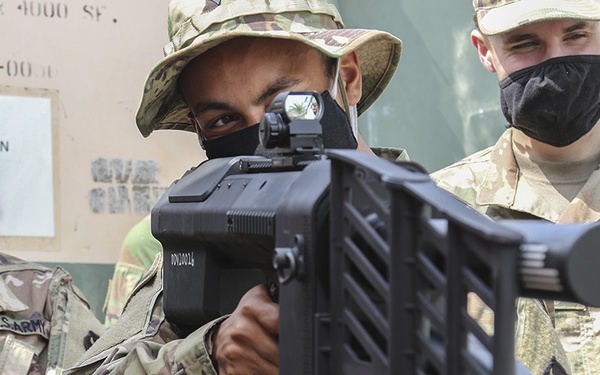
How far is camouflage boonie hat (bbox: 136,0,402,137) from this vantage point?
261 cm

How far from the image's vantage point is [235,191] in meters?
2.00

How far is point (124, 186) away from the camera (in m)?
4.63

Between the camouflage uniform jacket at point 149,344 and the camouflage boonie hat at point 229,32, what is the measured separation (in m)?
0.32

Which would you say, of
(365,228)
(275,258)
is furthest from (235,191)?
(365,228)

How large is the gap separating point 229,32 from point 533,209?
4.01 ft

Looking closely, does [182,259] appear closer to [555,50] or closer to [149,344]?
[149,344]

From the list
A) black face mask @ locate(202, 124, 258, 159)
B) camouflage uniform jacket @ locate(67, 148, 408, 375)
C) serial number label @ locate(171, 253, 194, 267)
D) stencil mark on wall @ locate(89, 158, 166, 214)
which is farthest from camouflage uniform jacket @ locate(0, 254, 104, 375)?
serial number label @ locate(171, 253, 194, 267)

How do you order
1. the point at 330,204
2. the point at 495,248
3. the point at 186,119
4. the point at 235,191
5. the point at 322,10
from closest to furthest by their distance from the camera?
the point at 495,248
the point at 330,204
the point at 235,191
the point at 322,10
the point at 186,119

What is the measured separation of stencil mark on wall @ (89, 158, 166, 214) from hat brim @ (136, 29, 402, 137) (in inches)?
62.9

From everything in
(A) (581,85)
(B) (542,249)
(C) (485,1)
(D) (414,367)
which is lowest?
(D) (414,367)

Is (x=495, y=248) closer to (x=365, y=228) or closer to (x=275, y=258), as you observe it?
(x=365, y=228)

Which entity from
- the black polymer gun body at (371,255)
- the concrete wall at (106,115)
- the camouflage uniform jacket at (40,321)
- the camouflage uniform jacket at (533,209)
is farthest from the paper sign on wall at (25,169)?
the black polymer gun body at (371,255)

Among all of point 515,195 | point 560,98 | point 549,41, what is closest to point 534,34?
point 549,41

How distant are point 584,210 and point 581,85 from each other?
1.27ft
